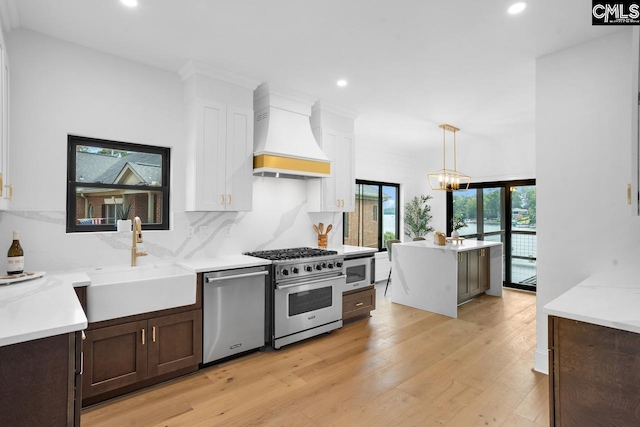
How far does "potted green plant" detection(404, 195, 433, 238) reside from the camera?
701 centimetres

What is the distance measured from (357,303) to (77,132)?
3354 millimetres

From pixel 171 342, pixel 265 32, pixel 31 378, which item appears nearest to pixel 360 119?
pixel 265 32

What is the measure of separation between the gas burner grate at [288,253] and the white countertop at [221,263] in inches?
5.7

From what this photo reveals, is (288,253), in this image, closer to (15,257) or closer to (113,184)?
(113,184)

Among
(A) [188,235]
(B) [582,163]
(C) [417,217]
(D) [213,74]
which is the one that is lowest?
(A) [188,235]

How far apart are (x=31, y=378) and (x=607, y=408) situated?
2.37m

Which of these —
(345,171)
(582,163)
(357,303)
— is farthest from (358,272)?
(582,163)

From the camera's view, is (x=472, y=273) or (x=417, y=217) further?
(x=417, y=217)

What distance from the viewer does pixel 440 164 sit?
23.1 ft

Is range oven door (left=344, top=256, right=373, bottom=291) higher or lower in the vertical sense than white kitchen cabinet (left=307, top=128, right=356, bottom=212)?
lower

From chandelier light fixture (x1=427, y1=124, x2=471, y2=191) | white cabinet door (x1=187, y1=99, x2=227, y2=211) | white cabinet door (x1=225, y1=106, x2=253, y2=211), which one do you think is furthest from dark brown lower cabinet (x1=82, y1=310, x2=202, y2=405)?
chandelier light fixture (x1=427, y1=124, x2=471, y2=191)

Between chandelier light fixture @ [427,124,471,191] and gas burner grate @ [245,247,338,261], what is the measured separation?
2.38 m

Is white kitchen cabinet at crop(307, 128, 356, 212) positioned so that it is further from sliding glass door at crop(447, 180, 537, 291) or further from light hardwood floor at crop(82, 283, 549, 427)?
sliding glass door at crop(447, 180, 537, 291)

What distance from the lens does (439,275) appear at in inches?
178
